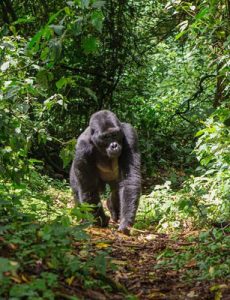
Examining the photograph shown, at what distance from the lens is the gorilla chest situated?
267 inches

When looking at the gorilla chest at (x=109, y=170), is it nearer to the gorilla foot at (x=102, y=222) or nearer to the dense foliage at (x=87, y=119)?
the dense foliage at (x=87, y=119)

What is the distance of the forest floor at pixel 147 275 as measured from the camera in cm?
337

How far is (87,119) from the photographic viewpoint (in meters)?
10.8

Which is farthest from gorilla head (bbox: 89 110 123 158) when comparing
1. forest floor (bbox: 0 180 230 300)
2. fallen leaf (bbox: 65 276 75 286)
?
fallen leaf (bbox: 65 276 75 286)

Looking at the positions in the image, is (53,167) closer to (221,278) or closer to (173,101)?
(173,101)

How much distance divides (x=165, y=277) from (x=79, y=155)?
2.84m

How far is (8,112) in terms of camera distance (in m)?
5.19

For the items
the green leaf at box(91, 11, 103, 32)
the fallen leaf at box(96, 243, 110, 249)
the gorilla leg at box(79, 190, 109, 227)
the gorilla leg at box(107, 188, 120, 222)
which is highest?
the green leaf at box(91, 11, 103, 32)

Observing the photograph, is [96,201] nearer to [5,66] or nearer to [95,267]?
[5,66]

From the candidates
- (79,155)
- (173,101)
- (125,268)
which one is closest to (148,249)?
(125,268)

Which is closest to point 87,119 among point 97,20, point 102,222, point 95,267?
point 102,222

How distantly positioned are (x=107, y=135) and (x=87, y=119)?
4.46 m

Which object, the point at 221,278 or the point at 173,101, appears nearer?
the point at 221,278

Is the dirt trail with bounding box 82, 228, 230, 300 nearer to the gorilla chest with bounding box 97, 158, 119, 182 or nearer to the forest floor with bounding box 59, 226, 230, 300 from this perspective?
the forest floor with bounding box 59, 226, 230, 300
